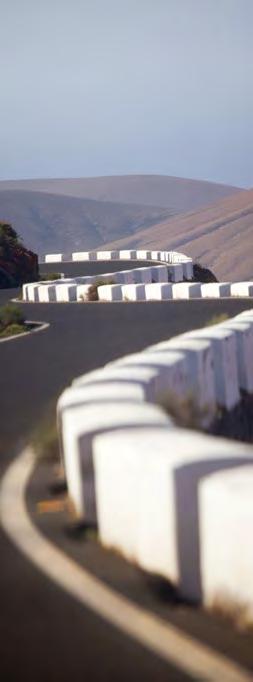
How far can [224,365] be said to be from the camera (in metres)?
14.9

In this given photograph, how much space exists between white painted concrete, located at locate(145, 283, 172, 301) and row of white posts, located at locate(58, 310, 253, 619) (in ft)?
95.9

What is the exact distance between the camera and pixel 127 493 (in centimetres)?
745

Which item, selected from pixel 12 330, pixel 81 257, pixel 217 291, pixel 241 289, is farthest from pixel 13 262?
pixel 12 330

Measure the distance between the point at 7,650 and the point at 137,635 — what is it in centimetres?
55

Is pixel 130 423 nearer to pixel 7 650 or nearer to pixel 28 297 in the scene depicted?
pixel 7 650

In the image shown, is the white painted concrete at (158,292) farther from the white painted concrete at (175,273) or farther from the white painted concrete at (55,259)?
the white painted concrete at (55,259)

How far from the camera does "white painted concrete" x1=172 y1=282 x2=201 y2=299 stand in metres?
39.5

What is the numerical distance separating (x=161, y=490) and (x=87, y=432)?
144 cm

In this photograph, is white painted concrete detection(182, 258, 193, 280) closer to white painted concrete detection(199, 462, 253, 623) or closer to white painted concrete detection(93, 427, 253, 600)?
white painted concrete detection(93, 427, 253, 600)

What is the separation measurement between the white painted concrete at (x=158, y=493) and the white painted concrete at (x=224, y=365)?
6475 millimetres

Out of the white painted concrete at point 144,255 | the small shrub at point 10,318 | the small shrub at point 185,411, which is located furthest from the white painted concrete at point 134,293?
the white painted concrete at point 144,255

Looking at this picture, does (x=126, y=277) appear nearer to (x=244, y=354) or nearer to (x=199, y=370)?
(x=244, y=354)

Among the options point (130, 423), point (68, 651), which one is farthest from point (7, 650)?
point (130, 423)

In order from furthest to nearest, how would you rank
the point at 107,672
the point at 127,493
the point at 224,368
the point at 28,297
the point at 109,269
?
the point at 109,269, the point at 28,297, the point at 224,368, the point at 127,493, the point at 107,672
